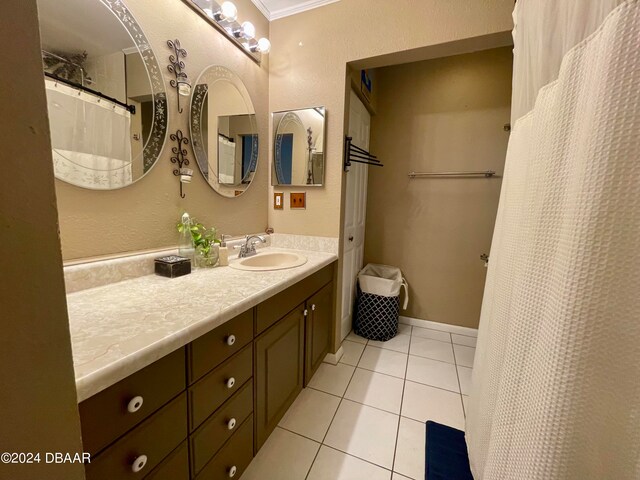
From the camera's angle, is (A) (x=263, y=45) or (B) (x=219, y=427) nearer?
(B) (x=219, y=427)

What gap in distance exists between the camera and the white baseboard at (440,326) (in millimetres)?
2266

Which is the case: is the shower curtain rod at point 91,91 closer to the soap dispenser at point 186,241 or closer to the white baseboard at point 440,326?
the soap dispenser at point 186,241

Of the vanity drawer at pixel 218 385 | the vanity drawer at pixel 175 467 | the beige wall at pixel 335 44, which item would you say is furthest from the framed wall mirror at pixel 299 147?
the vanity drawer at pixel 175 467

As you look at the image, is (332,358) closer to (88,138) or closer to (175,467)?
(175,467)

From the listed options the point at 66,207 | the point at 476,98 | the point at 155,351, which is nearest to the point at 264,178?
the point at 66,207

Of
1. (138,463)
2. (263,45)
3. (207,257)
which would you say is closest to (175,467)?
(138,463)

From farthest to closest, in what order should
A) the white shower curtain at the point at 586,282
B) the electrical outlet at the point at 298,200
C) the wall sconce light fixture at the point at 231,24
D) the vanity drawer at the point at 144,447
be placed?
the electrical outlet at the point at 298,200
the wall sconce light fixture at the point at 231,24
the vanity drawer at the point at 144,447
the white shower curtain at the point at 586,282

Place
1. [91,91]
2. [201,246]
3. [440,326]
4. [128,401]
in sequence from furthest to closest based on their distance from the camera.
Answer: [440,326] → [201,246] → [91,91] → [128,401]

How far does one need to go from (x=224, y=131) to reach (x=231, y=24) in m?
0.58

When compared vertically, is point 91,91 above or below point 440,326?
above

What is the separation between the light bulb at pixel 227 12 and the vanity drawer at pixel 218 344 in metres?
1.53

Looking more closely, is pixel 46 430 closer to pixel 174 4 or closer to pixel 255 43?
pixel 174 4

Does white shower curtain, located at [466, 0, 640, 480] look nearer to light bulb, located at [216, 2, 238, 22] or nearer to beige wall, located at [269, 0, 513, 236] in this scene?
beige wall, located at [269, 0, 513, 236]

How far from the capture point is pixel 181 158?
1.26m
